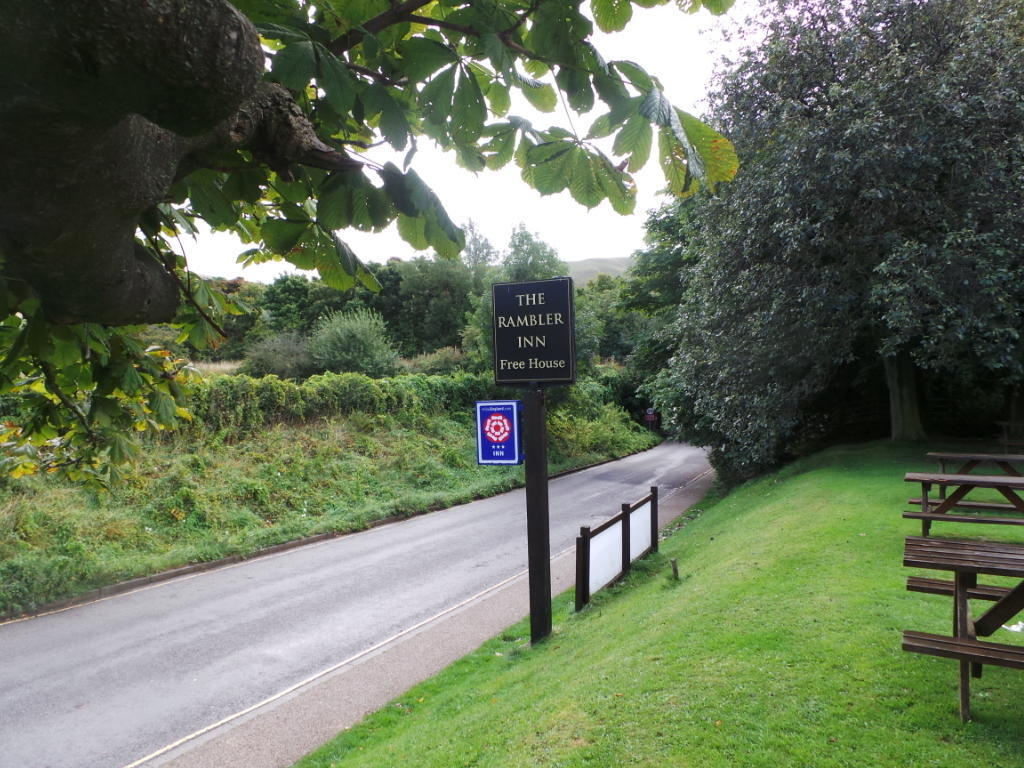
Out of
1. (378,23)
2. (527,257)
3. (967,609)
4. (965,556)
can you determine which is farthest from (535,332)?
(527,257)

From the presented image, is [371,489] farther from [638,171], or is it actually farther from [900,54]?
[638,171]

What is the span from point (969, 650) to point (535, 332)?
194 inches

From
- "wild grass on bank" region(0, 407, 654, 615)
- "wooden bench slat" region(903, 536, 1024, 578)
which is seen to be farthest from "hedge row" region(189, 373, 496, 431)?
"wooden bench slat" region(903, 536, 1024, 578)

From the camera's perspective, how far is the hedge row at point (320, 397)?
1750 centimetres

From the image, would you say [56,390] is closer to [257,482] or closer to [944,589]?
[944,589]

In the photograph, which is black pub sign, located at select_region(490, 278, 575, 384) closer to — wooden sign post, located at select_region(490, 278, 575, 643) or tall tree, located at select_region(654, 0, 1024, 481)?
wooden sign post, located at select_region(490, 278, 575, 643)

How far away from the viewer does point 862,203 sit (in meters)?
13.5

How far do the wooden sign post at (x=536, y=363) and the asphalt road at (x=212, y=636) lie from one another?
2455mm

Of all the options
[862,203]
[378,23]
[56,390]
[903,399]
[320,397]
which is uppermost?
[862,203]

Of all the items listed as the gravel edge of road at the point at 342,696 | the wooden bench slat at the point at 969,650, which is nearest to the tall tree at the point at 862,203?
the gravel edge of road at the point at 342,696

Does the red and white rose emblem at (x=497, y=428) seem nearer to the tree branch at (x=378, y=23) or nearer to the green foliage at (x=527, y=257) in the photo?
the tree branch at (x=378, y=23)

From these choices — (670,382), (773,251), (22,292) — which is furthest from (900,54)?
(22,292)

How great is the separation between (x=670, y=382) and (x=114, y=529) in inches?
551

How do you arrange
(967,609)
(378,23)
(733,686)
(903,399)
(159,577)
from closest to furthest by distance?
(378,23)
(967,609)
(733,686)
(159,577)
(903,399)
